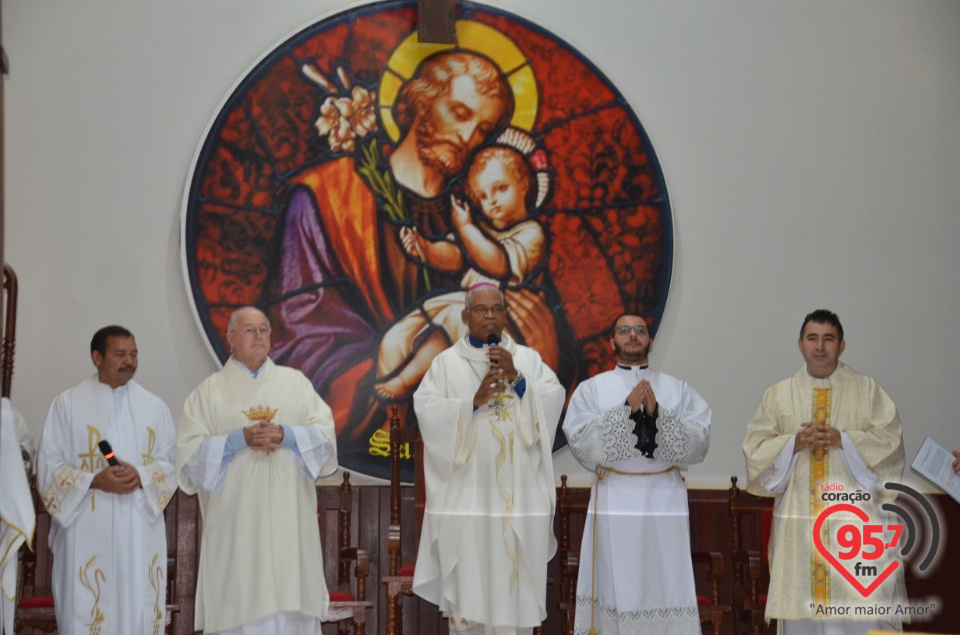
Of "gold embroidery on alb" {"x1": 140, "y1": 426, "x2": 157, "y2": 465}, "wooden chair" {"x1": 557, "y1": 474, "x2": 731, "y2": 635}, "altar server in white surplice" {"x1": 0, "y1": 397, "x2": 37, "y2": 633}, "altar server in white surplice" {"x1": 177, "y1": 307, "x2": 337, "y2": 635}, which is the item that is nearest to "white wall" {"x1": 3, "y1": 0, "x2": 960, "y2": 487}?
"wooden chair" {"x1": 557, "y1": 474, "x2": 731, "y2": 635}

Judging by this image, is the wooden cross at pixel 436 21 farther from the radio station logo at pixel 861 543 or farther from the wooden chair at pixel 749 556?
the radio station logo at pixel 861 543

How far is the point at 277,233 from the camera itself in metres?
7.70

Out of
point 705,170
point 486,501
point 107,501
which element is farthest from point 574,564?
point 705,170

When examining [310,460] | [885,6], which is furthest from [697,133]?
[310,460]

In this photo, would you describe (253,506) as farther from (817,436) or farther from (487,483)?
(817,436)

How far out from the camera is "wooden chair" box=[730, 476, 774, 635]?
693 cm

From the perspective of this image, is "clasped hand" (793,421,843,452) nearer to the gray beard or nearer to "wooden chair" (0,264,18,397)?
the gray beard

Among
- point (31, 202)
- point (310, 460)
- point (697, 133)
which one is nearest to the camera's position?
point (310, 460)

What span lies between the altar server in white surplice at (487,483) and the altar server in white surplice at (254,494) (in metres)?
0.61

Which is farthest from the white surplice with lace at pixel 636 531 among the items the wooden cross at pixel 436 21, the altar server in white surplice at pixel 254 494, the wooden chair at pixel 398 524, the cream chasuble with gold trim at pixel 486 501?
the wooden cross at pixel 436 21

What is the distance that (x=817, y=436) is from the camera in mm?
6465

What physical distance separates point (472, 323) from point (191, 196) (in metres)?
2.15

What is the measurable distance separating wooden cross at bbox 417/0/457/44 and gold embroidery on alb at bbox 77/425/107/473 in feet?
10.7

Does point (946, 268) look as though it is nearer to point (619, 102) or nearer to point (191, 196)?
point (619, 102)
